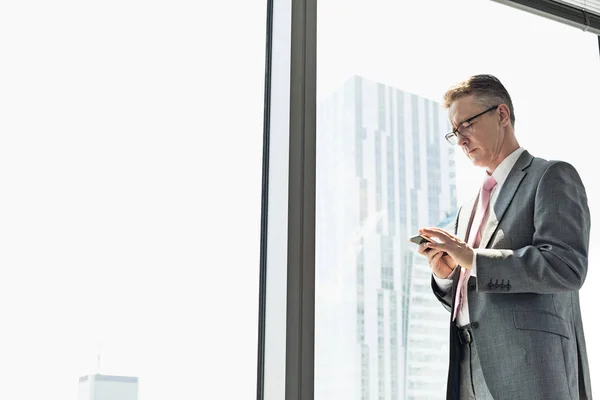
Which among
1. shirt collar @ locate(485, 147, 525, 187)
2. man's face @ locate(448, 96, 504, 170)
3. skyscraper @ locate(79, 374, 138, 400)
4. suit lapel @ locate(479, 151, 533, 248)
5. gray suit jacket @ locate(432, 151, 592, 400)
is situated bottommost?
skyscraper @ locate(79, 374, 138, 400)

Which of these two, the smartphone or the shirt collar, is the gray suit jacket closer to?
the shirt collar

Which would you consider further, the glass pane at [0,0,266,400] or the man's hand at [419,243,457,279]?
the man's hand at [419,243,457,279]

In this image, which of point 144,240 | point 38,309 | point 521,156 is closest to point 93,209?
point 144,240

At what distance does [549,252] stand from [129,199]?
1037mm

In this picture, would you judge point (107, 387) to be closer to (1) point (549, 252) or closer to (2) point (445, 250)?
(2) point (445, 250)

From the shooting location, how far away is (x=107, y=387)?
5.86ft

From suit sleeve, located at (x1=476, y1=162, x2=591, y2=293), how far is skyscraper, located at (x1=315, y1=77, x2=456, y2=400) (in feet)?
1.42

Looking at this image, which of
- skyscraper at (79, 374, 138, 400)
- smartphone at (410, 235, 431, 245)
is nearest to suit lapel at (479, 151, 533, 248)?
smartphone at (410, 235, 431, 245)

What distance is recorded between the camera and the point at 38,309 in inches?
68.0

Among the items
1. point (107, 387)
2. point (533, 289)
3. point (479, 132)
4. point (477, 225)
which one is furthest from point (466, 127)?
point (107, 387)

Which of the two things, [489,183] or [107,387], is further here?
[489,183]

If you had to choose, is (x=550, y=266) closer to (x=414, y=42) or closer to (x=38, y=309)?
(x=414, y=42)

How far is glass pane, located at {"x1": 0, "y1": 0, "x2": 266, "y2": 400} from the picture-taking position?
175cm

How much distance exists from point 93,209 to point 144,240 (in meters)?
0.15
